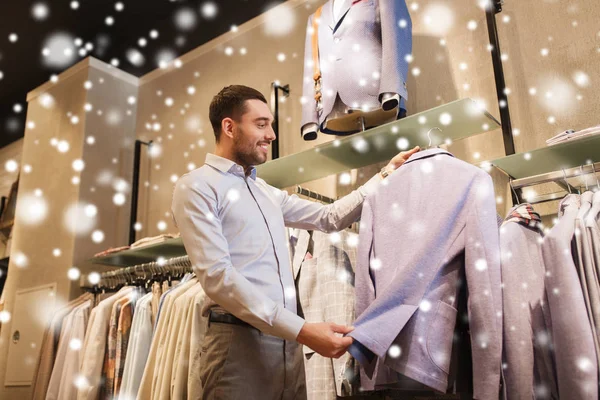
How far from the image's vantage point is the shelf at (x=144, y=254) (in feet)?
9.77

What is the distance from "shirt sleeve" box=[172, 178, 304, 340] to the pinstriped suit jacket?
18.8 inches

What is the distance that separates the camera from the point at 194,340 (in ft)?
7.27

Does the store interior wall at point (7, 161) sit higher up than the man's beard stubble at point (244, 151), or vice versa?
the store interior wall at point (7, 161)

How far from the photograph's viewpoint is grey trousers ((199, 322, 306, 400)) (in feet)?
5.12

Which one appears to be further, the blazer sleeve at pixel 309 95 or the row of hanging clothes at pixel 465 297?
the blazer sleeve at pixel 309 95

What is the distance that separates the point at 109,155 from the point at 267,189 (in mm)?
2215

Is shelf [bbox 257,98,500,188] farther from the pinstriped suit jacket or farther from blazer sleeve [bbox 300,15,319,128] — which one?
the pinstriped suit jacket

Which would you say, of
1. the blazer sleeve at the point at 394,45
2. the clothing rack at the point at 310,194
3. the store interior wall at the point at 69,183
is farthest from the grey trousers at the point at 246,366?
the store interior wall at the point at 69,183

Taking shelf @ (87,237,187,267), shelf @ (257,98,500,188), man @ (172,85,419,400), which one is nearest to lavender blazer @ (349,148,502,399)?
man @ (172,85,419,400)

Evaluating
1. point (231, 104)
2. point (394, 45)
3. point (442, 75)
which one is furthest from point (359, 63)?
point (231, 104)

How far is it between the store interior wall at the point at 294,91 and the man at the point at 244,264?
77 cm

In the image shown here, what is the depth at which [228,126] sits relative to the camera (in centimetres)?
189

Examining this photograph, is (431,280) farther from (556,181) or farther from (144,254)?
(144,254)

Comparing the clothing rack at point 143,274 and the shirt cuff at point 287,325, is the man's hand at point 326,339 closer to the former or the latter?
the shirt cuff at point 287,325
